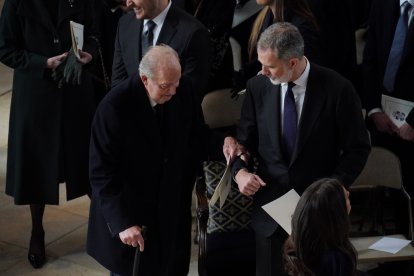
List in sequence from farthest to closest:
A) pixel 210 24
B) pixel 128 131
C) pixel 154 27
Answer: pixel 210 24, pixel 154 27, pixel 128 131

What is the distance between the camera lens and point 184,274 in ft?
17.1

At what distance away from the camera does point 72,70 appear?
19.0 ft

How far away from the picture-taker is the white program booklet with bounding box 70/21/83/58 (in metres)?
5.69

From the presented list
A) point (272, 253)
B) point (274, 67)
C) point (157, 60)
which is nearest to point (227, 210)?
point (272, 253)

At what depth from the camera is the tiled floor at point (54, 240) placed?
6250 millimetres

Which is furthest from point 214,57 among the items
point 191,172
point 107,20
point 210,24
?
point 191,172

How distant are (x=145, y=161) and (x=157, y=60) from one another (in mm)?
564

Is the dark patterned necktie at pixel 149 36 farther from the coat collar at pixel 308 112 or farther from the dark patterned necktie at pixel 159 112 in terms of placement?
the coat collar at pixel 308 112

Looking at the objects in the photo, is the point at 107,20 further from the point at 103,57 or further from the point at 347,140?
the point at 347,140

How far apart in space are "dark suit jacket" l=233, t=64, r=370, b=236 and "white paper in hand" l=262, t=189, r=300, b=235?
0.25 ft

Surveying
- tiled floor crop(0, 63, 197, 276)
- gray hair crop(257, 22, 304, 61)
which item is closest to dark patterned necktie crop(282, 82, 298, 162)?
gray hair crop(257, 22, 304, 61)

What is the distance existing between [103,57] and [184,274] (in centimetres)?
215

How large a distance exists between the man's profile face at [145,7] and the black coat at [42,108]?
2.53ft

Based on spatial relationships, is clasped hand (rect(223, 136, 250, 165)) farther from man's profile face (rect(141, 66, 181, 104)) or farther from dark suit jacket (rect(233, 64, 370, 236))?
man's profile face (rect(141, 66, 181, 104))
